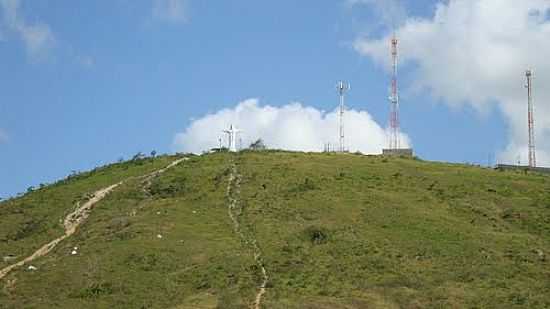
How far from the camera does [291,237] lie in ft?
193

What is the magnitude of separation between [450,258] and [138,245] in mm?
18450

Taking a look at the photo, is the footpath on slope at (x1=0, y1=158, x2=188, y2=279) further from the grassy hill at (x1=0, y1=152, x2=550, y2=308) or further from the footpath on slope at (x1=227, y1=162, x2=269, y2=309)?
the footpath on slope at (x1=227, y1=162, x2=269, y2=309)

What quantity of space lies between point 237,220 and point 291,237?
213 inches

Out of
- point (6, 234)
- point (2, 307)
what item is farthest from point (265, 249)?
point (6, 234)

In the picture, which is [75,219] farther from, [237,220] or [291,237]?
[291,237]

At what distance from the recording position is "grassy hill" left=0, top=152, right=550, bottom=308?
50531 millimetres

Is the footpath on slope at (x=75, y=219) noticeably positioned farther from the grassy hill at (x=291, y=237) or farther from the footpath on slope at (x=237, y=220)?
the footpath on slope at (x=237, y=220)

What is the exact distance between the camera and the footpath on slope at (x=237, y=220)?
50531 mm

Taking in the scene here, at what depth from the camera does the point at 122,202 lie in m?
68.9

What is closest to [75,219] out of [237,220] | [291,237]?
[237,220]

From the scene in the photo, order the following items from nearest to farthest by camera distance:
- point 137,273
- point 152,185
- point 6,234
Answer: point 137,273
point 6,234
point 152,185

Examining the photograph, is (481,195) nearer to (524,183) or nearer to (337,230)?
(524,183)

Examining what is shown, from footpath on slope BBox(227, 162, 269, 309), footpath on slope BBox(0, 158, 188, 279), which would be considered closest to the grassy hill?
footpath on slope BBox(227, 162, 269, 309)

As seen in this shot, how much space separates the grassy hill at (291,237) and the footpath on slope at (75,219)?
63cm
